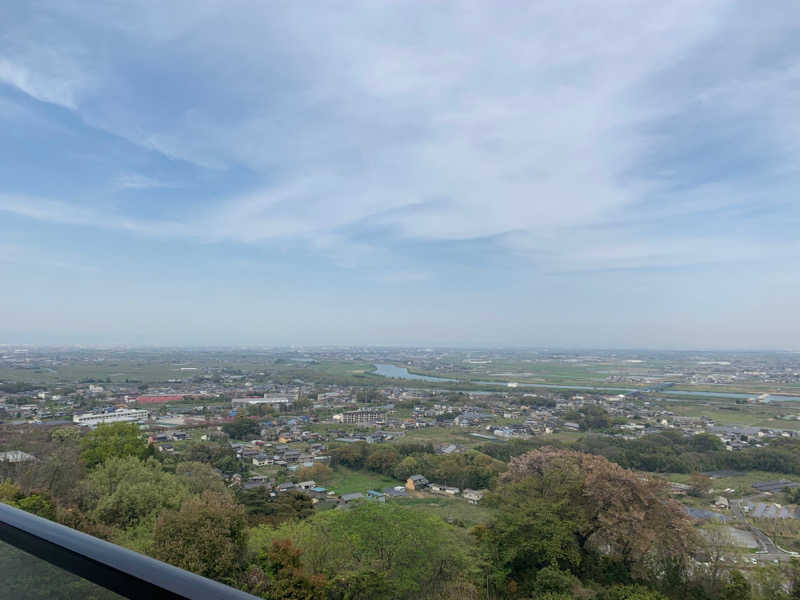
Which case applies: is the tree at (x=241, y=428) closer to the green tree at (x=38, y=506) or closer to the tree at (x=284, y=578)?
the green tree at (x=38, y=506)

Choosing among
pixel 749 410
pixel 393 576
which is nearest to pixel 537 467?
pixel 393 576

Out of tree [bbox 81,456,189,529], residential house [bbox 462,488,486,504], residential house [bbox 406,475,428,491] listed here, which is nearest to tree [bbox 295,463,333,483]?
residential house [bbox 406,475,428,491]

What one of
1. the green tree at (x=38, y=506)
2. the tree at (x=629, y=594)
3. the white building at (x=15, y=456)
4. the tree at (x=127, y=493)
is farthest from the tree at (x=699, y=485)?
the white building at (x=15, y=456)

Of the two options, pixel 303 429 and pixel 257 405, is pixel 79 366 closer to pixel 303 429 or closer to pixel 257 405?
pixel 257 405

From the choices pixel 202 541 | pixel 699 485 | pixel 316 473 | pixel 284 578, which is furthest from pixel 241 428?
pixel 699 485

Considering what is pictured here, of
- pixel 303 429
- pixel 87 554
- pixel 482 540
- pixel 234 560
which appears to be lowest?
pixel 303 429

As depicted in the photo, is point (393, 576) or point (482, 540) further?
point (482, 540)
